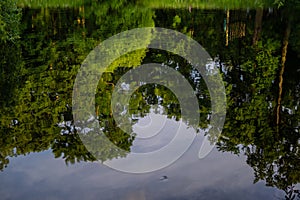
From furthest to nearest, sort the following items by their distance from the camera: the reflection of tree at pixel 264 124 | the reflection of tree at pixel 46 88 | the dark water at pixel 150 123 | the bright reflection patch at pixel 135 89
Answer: the reflection of tree at pixel 46 88 < the bright reflection patch at pixel 135 89 < the reflection of tree at pixel 264 124 < the dark water at pixel 150 123

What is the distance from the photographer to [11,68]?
1548cm

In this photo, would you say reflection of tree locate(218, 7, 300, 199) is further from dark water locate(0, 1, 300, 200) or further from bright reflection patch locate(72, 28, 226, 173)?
bright reflection patch locate(72, 28, 226, 173)

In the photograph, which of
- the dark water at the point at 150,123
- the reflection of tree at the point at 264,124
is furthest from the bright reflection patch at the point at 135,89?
the reflection of tree at the point at 264,124

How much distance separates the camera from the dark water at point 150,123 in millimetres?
7699

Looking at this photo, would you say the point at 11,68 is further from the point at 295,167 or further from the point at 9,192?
the point at 295,167

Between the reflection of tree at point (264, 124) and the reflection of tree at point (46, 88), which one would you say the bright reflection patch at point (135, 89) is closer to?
the reflection of tree at point (46, 88)

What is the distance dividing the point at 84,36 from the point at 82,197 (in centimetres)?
1615

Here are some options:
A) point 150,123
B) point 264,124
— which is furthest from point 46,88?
point 264,124

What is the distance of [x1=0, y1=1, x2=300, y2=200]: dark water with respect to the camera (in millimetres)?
7699

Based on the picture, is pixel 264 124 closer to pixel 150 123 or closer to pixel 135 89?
pixel 150 123

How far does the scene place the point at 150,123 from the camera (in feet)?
36.2

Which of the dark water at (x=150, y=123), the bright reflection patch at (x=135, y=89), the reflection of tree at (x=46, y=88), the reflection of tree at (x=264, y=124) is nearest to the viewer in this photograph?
the dark water at (x=150, y=123)

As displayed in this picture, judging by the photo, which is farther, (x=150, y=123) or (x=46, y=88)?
(x=46, y=88)

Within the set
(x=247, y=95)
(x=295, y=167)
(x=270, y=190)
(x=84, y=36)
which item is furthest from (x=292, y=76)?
(x=84, y=36)
